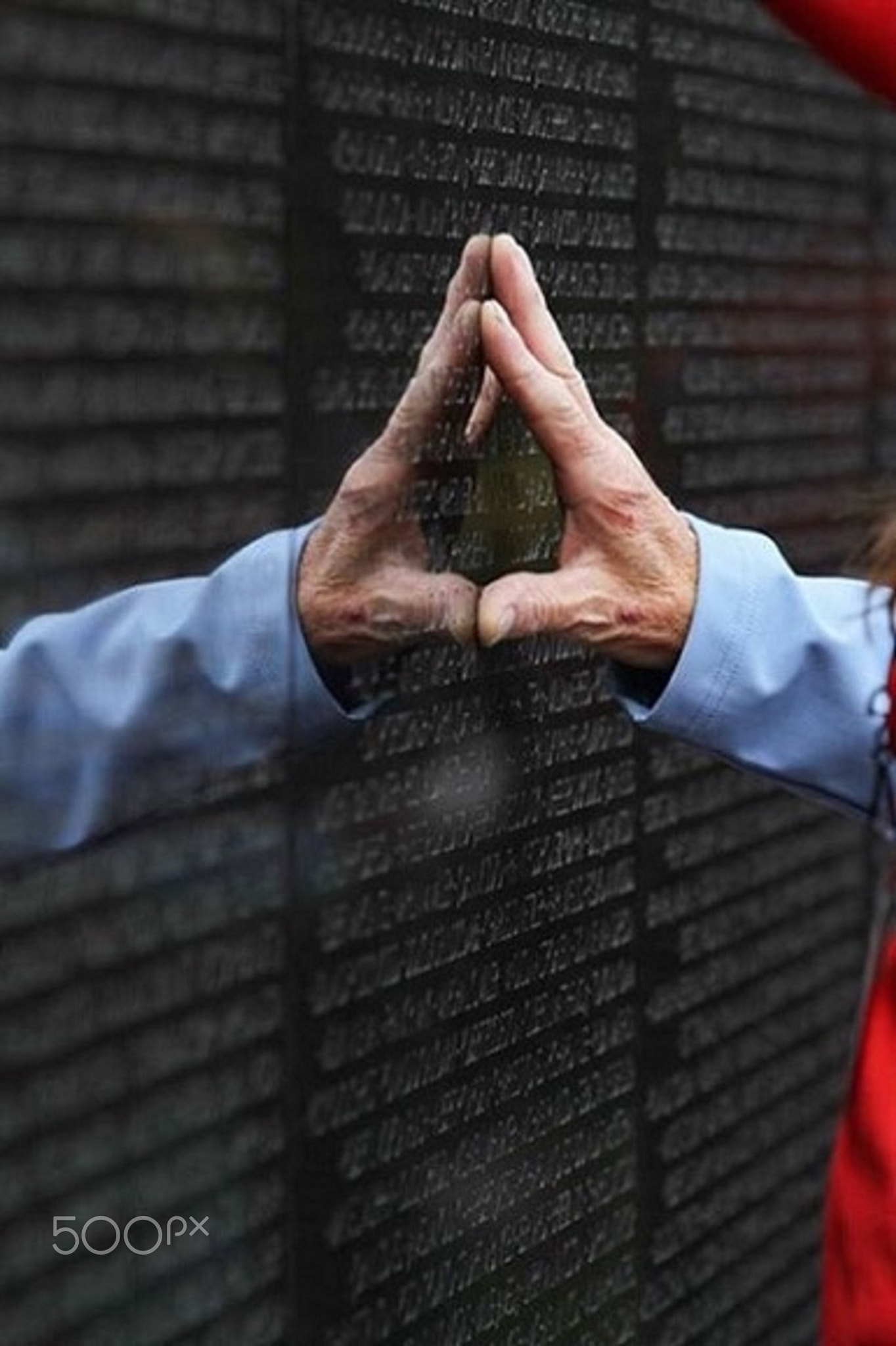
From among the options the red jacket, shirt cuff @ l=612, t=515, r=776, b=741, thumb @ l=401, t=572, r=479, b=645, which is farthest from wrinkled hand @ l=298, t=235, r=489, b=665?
the red jacket

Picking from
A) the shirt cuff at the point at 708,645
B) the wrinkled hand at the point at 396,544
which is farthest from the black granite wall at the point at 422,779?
the shirt cuff at the point at 708,645

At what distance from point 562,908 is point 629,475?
63 cm

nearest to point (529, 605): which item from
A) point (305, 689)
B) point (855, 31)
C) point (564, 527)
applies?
point (564, 527)

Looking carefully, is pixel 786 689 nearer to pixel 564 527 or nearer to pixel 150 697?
pixel 564 527

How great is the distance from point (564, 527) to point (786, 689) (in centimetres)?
26

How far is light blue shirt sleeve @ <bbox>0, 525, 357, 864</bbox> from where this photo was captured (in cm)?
234

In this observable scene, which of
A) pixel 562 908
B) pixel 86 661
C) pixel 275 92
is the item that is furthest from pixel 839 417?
pixel 86 661

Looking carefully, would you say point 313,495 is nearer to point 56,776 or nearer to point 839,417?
point 56,776

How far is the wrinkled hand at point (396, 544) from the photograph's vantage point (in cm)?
288

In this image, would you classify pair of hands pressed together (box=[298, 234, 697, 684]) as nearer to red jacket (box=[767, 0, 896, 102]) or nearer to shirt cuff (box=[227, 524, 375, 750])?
shirt cuff (box=[227, 524, 375, 750])

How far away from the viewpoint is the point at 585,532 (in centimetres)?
302

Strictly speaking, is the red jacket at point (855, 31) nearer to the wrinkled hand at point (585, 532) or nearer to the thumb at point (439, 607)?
the wrinkled hand at point (585, 532)

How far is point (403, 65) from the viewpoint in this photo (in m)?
3.04

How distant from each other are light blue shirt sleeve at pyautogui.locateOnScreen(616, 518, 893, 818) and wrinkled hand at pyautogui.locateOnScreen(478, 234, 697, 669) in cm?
7
